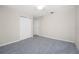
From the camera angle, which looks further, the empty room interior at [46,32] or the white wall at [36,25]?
the white wall at [36,25]

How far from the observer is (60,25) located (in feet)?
5.09

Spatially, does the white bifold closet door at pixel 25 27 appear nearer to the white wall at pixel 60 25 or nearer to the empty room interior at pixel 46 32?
the empty room interior at pixel 46 32

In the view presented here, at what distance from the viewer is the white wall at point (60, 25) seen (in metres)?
1.36

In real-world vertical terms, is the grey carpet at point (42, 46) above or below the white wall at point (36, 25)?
below

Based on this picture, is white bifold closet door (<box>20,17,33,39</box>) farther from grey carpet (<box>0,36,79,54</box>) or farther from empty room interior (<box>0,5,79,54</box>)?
grey carpet (<box>0,36,79,54</box>)

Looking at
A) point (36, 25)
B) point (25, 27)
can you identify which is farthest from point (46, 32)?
point (25, 27)

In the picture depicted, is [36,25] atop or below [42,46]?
atop

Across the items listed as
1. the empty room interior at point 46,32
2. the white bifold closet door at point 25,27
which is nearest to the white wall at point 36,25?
the empty room interior at point 46,32

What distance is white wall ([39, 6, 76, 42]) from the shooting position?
1.36m

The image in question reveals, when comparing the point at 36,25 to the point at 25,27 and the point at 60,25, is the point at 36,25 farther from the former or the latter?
the point at 60,25

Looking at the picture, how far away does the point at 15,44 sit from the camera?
155 centimetres
